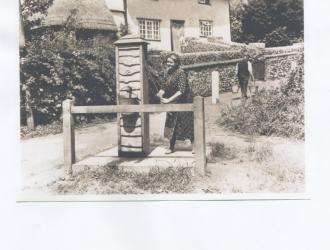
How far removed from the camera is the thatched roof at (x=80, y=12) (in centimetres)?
307

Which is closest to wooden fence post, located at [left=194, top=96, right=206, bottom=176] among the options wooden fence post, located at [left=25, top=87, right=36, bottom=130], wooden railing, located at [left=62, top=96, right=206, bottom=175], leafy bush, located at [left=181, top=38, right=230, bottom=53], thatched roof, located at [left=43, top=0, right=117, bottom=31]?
wooden railing, located at [left=62, top=96, right=206, bottom=175]

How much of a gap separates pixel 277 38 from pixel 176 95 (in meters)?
0.79

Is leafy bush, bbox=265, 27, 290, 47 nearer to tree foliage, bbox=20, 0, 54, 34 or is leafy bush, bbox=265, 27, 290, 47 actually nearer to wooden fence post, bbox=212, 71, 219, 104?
wooden fence post, bbox=212, 71, 219, 104

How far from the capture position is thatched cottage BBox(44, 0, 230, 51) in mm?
3092

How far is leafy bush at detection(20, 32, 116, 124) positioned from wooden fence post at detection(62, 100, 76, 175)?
16cm

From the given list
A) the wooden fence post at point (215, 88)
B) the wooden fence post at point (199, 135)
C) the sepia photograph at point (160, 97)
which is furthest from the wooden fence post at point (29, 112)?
the wooden fence post at point (215, 88)

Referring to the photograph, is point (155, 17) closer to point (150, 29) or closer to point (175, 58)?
point (150, 29)


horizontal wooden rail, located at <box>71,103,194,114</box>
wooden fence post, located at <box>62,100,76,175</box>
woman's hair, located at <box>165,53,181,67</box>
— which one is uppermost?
woman's hair, located at <box>165,53,181,67</box>

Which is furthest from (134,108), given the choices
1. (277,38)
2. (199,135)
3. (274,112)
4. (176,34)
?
(277,38)

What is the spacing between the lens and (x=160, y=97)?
3084 mm

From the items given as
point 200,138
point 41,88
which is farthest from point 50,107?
Answer: point 200,138

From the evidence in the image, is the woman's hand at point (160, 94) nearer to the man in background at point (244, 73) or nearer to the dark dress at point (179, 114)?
the dark dress at point (179, 114)

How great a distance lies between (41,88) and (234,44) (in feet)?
4.31

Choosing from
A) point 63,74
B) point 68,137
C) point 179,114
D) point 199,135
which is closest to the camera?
point 199,135
